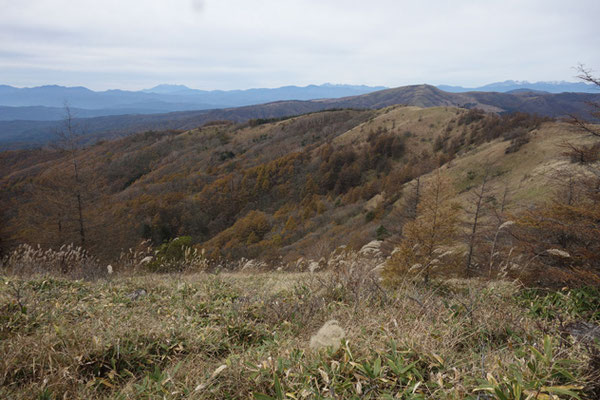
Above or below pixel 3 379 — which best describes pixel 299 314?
below

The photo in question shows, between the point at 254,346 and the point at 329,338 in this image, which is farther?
the point at 254,346

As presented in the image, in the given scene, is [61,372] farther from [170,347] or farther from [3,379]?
[170,347]

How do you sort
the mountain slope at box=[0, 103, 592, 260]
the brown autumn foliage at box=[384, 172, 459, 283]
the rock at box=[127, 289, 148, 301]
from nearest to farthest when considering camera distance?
the rock at box=[127, 289, 148, 301], the brown autumn foliage at box=[384, 172, 459, 283], the mountain slope at box=[0, 103, 592, 260]

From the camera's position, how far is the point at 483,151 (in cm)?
2852

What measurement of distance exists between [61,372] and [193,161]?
75239 mm

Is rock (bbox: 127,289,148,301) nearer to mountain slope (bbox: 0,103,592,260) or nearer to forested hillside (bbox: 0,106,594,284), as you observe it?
forested hillside (bbox: 0,106,594,284)

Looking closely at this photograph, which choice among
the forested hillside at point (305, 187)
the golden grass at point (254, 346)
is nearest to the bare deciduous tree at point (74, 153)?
the forested hillside at point (305, 187)

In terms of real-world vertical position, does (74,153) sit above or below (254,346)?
above

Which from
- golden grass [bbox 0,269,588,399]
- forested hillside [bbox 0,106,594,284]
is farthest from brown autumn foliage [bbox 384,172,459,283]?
golden grass [bbox 0,269,588,399]

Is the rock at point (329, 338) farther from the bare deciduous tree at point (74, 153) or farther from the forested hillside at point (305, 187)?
the bare deciduous tree at point (74, 153)

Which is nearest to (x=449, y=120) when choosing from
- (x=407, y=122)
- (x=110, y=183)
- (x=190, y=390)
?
(x=407, y=122)

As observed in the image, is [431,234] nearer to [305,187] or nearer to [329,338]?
[329,338]

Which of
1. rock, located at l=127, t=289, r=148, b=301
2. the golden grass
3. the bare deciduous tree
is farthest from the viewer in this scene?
the bare deciduous tree

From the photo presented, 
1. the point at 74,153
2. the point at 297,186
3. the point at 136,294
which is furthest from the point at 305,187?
the point at 136,294
